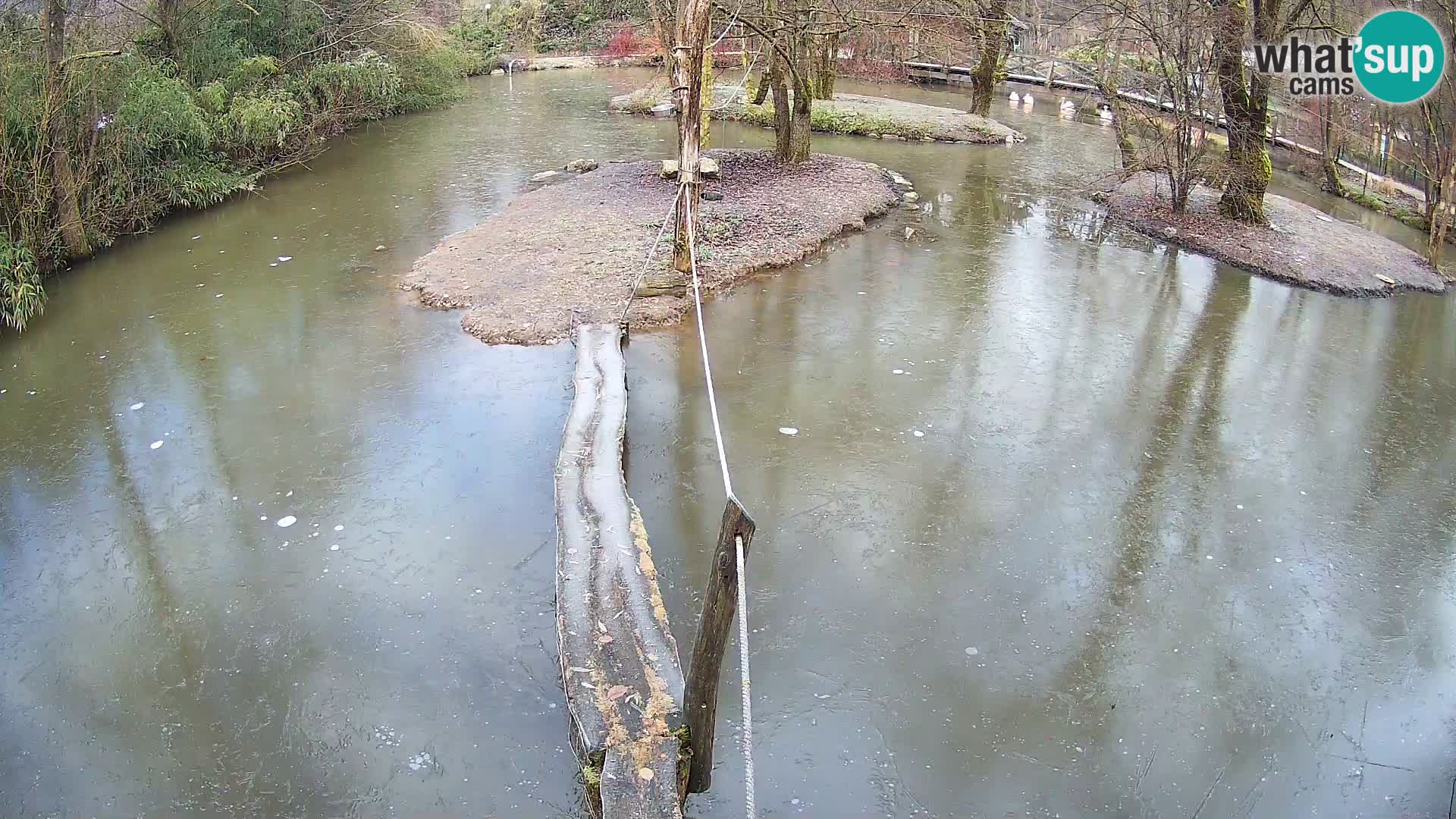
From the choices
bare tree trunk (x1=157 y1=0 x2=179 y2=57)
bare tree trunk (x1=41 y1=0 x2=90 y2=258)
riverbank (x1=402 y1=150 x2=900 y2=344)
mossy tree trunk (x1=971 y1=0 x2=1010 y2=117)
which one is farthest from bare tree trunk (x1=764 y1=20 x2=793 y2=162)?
bare tree trunk (x1=157 y1=0 x2=179 y2=57)

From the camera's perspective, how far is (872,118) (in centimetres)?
1766

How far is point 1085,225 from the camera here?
1198 cm

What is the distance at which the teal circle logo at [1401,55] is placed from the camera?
10984mm

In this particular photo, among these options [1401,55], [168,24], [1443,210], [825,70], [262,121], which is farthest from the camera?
[825,70]

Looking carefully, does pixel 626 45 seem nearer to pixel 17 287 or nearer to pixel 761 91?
pixel 761 91

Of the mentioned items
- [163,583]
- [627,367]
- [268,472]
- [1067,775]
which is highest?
[627,367]

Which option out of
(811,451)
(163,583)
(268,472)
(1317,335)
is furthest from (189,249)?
(1317,335)

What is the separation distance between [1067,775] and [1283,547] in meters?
2.49

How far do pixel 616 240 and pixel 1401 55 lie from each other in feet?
31.6

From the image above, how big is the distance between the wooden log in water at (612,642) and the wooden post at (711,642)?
110 millimetres

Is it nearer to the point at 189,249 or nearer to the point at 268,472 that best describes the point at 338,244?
the point at 189,249

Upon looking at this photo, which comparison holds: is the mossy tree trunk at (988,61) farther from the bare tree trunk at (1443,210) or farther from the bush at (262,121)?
the bush at (262,121)

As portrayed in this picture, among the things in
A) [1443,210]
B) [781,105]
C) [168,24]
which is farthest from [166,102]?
[1443,210]

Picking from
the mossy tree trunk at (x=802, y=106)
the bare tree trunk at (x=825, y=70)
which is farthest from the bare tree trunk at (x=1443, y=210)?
the bare tree trunk at (x=825, y=70)
